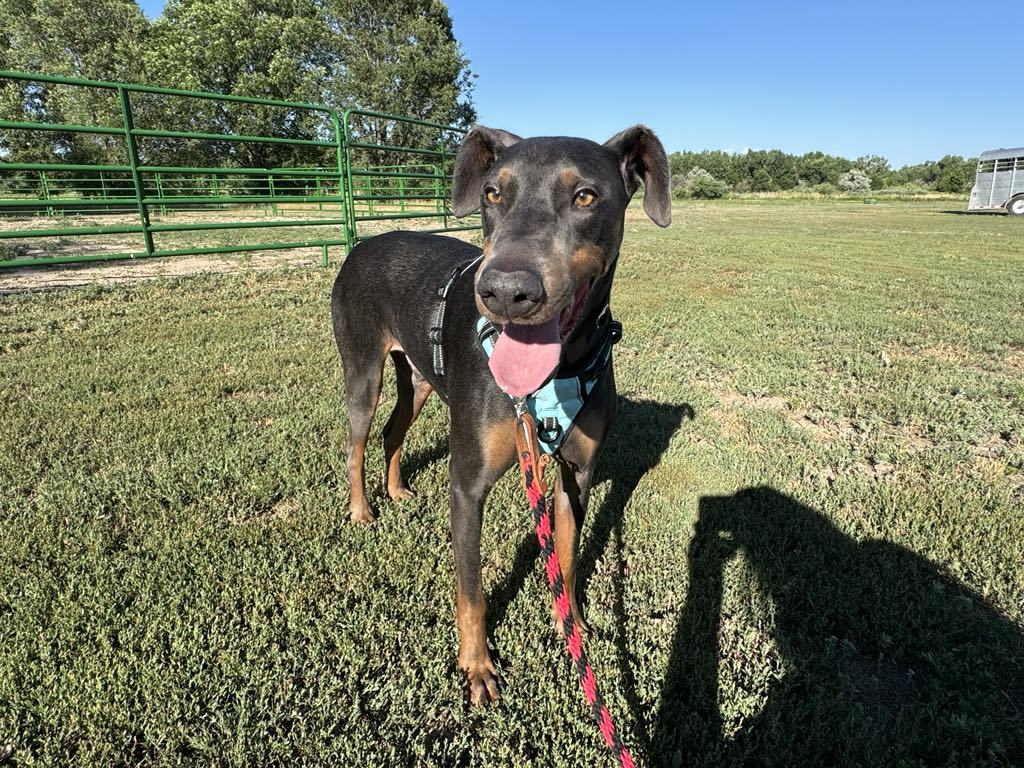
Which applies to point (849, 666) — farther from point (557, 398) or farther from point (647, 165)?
point (647, 165)

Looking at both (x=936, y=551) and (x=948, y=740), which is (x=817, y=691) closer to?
(x=948, y=740)

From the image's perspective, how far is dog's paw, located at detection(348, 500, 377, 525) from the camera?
10.1 feet

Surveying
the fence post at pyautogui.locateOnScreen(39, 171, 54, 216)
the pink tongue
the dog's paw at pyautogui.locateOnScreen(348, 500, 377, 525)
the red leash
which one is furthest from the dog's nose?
the fence post at pyautogui.locateOnScreen(39, 171, 54, 216)

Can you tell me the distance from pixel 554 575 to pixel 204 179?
61.6ft

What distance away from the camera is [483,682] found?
6.96ft

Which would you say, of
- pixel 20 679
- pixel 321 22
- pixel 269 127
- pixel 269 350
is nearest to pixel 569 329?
pixel 20 679

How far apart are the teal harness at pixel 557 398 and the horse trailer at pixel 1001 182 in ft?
125

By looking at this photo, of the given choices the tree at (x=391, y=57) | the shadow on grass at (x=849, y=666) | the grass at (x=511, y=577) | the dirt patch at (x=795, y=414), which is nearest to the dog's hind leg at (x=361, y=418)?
the grass at (x=511, y=577)

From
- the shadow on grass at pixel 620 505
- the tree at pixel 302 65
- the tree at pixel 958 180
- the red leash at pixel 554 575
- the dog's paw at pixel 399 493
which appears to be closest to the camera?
the red leash at pixel 554 575

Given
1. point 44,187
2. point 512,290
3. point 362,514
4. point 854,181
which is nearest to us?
point 512,290

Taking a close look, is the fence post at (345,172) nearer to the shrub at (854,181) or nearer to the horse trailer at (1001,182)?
the horse trailer at (1001,182)

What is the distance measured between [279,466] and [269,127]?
92.5 ft

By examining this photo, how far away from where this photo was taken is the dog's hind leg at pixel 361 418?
3.12 meters

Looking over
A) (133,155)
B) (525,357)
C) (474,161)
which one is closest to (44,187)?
(133,155)
